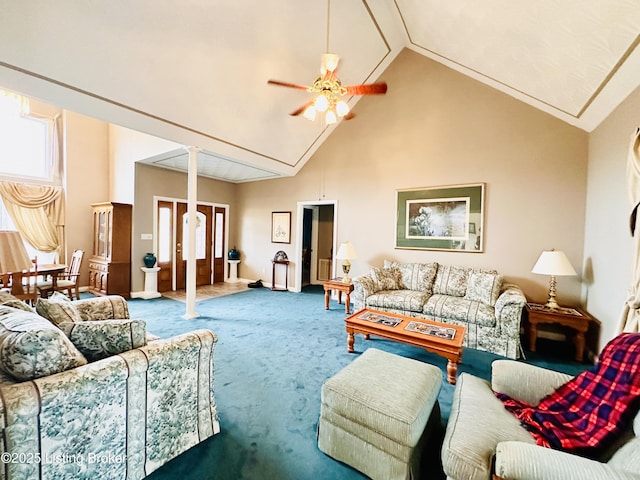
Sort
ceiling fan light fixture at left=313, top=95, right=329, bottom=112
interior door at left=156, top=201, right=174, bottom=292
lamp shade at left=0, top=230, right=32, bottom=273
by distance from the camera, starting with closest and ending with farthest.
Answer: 1. lamp shade at left=0, top=230, right=32, bottom=273
2. ceiling fan light fixture at left=313, top=95, right=329, bottom=112
3. interior door at left=156, top=201, right=174, bottom=292

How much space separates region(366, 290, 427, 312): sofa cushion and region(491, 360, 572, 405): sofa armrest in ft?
6.36

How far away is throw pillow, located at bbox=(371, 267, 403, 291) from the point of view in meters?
4.20

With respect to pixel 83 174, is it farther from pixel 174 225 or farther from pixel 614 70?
pixel 614 70

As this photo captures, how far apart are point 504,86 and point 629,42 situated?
176cm

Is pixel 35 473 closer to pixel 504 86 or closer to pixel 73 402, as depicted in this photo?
pixel 73 402

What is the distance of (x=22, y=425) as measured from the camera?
3.51 feet

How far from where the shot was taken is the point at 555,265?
10.2 feet

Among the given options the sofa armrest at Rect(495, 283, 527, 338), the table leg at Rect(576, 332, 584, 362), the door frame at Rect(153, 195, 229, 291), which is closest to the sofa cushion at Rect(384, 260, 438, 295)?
the sofa armrest at Rect(495, 283, 527, 338)

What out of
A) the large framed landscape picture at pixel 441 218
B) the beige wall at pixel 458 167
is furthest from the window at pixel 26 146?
the large framed landscape picture at pixel 441 218

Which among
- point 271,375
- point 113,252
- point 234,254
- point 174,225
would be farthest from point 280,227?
point 271,375

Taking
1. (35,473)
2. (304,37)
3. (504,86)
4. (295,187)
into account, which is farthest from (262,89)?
(35,473)

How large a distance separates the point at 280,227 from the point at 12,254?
189 inches

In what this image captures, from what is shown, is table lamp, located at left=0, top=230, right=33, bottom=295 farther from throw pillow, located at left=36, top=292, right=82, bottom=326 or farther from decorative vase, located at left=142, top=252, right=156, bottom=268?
decorative vase, located at left=142, top=252, right=156, bottom=268

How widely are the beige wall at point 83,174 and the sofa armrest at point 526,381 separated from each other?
24.6 feet
